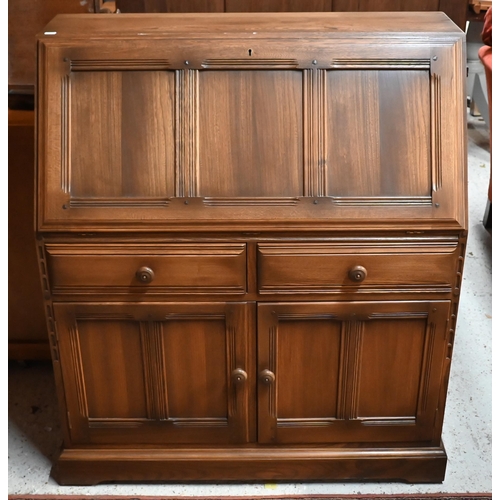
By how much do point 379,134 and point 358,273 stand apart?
0.36 metres

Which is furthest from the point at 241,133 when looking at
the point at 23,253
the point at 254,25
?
the point at 23,253

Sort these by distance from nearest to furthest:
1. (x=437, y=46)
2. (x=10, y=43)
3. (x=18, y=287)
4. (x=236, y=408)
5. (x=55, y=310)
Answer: (x=437, y=46) → (x=55, y=310) → (x=236, y=408) → (x=10, y=43) → (x=18, y=287)

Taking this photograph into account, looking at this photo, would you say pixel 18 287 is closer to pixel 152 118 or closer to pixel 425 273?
pixel 152 118

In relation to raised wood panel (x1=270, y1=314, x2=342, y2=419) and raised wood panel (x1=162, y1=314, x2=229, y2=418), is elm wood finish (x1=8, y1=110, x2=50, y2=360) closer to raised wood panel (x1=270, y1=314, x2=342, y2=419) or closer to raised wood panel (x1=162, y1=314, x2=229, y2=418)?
raised wood panel (x1=162, y1=314, x2=229, y2=418)

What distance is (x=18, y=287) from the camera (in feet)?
6.93

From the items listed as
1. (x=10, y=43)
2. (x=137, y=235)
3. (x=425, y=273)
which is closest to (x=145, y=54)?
(x=137, y=235)

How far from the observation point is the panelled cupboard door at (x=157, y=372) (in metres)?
1.61

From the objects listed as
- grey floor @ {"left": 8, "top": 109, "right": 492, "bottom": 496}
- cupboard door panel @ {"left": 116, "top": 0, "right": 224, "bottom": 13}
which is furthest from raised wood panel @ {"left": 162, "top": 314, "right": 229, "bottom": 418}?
cupboard door panel @ {"left": 116, "top": 0, "right": 224, "bottom": 13}

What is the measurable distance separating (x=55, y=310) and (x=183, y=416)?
48 centimetres


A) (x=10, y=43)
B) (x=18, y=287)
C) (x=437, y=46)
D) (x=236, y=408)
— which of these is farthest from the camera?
(x=18, y=287)

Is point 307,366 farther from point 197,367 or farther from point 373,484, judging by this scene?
point 373,484

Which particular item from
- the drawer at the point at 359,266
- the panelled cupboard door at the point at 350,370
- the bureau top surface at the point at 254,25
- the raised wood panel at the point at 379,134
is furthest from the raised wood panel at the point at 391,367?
the bureau top surface at the point at 254,25

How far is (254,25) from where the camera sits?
61.6 inches
